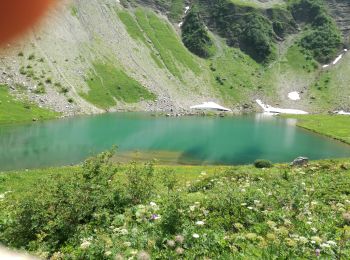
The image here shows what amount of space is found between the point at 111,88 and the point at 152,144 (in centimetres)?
7244

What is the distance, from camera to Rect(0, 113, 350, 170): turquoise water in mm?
49281

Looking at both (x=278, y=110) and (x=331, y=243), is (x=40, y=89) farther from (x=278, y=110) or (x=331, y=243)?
(x=331, y=243)

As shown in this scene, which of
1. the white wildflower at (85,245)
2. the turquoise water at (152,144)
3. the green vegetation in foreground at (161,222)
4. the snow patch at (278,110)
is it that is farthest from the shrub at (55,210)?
the snow patch at (278,110)

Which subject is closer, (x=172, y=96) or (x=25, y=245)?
(x=25, y=245)

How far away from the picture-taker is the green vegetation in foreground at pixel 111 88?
120812 mm

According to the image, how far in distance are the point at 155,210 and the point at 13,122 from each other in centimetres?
7361

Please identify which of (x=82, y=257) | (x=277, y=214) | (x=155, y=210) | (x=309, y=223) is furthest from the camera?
(x=155, y=210)

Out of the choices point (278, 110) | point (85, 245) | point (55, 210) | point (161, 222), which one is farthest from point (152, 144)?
point (278, 110)

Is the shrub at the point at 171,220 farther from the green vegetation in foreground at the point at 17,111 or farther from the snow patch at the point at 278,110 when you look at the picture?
the snow patch at the point at 278,110

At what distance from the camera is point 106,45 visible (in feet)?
490

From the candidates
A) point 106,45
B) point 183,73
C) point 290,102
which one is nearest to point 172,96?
point 183,73

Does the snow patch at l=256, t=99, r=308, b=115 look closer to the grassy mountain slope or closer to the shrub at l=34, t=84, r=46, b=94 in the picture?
the grassy mountain slope

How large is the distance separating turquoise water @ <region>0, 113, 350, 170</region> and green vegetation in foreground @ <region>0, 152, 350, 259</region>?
30968 millimetres

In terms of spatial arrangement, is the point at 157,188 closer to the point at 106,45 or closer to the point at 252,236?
the point at 252,236
